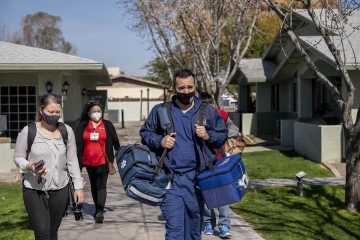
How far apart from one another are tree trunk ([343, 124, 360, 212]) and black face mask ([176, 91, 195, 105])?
4.42 meters

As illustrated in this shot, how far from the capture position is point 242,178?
16.7ft

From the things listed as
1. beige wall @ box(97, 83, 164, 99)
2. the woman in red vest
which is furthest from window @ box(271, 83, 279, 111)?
beige wall @ box(97, 83, 164, 99)

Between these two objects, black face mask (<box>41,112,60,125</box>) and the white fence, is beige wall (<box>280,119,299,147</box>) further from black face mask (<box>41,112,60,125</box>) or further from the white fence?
the white fence

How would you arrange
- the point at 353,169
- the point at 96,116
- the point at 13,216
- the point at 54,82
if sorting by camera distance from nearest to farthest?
the point at 96,116
the point at 13,216
the point at 353,169
the point at 54,82

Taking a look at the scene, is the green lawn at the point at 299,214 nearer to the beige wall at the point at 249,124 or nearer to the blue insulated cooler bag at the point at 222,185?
the blue insulated cooler bag at the point at 222,185

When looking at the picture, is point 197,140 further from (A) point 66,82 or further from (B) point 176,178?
(A) point 66,82

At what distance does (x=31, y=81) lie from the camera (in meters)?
16.8

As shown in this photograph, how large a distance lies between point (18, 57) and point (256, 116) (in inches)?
460

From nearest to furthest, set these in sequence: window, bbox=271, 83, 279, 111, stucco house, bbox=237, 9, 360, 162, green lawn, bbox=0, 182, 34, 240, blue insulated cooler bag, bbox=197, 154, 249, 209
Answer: blue insulated cooler bag, bbox=197, 154, 249, 209, green lawn, bbox=0, 182, 34, 240, stucco house, bbox=237, 9, 360, 162, window, bbox=271, 83, 279, 111

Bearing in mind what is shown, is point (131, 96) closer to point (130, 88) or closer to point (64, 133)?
point (130, 88)

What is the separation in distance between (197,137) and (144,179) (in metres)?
0.61

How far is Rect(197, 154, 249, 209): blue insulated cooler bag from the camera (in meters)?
4.91

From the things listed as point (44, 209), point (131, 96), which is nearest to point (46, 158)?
point (44, 209)

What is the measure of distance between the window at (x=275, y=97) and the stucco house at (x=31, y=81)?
8638mm
